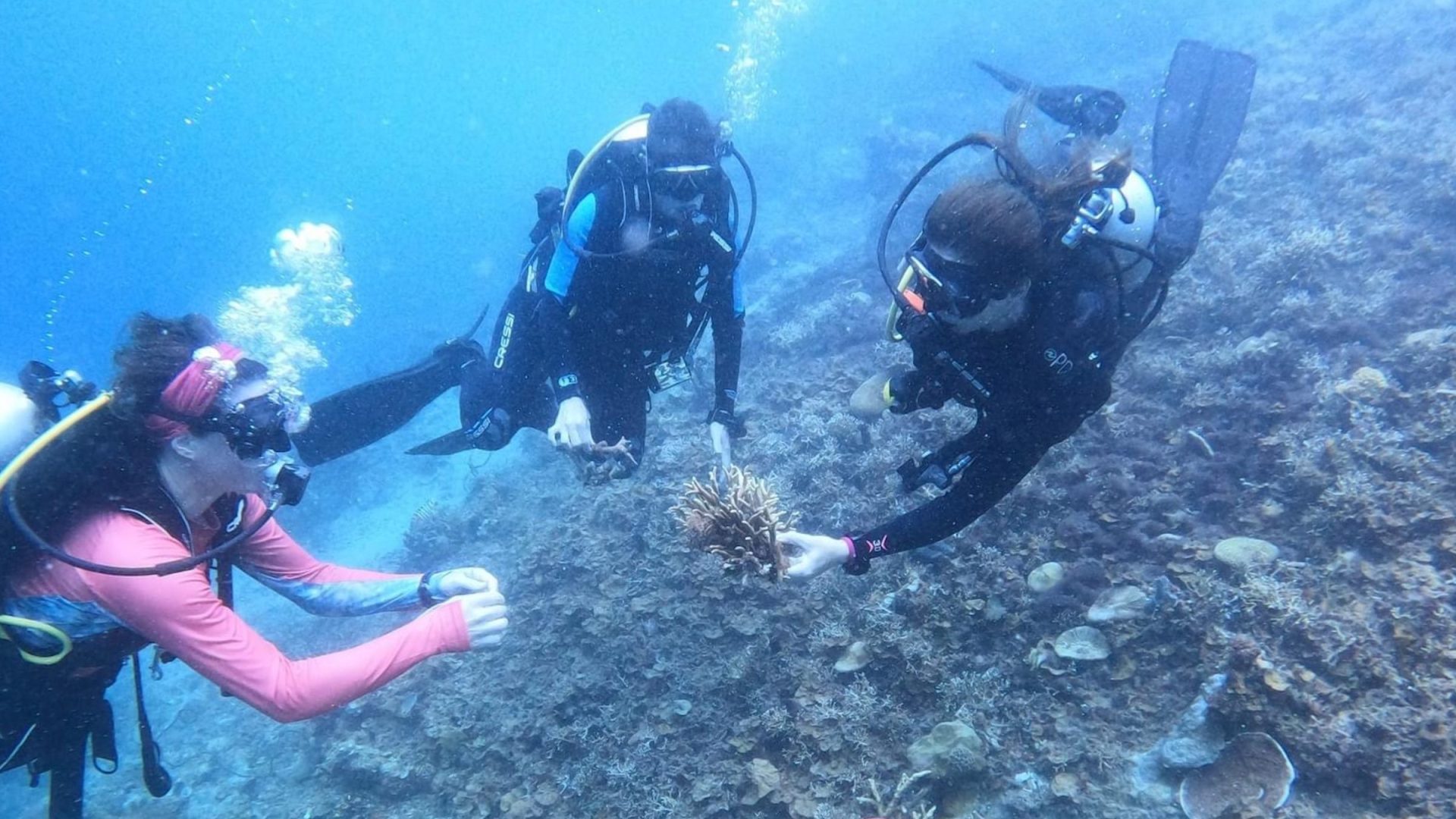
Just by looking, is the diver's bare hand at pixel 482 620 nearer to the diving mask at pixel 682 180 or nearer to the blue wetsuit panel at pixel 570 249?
the blue wetsuit panel at pixel 570 249

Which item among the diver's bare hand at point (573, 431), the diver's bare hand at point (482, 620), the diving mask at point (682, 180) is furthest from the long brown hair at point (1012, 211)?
the diver's bare hand at point (482, 620)

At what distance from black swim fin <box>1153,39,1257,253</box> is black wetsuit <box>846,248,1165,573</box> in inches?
193

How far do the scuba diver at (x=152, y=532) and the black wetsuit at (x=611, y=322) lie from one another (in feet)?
6.61

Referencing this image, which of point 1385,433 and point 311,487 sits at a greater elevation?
point 1385,433

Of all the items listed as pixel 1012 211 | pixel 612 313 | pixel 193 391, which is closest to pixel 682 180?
pixel 612 313

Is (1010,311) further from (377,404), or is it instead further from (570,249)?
(377,404)

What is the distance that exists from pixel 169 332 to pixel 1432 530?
7.63m

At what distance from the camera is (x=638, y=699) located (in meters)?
5.21

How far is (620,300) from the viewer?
17.4 feet

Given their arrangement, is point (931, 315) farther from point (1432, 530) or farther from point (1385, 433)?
point (1385, 433)

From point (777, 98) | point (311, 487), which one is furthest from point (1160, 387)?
point (777, 98)

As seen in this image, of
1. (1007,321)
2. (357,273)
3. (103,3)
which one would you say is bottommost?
(357,273)

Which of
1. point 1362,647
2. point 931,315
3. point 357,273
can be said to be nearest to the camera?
point 931,315

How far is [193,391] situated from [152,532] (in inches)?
26.3
